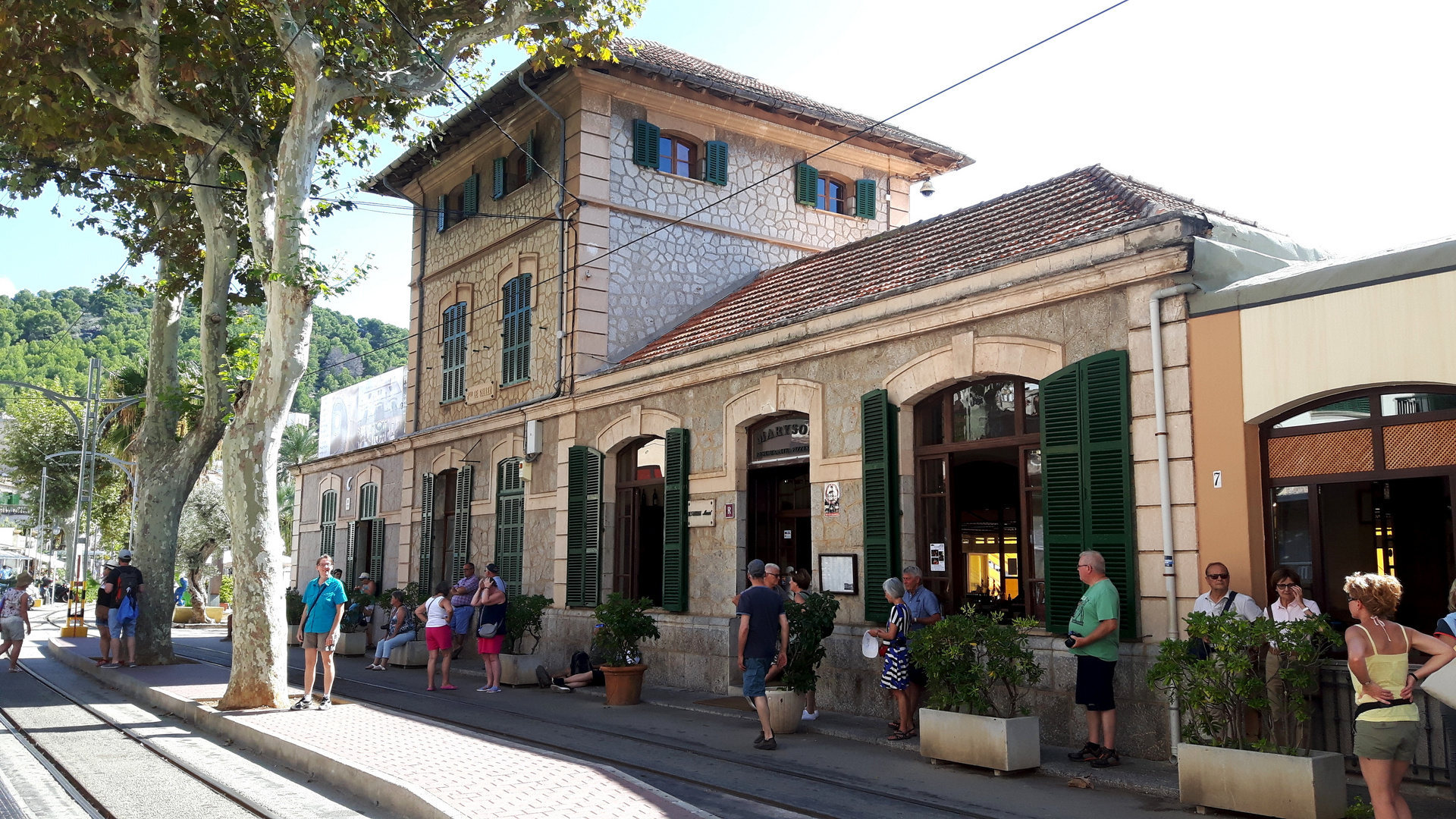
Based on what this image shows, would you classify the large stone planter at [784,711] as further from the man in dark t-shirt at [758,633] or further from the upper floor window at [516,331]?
the upper floor window at [516,331]

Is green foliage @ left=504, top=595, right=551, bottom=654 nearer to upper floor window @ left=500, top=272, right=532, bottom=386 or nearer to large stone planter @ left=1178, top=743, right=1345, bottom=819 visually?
upper floor window @ left=500, top=272, right=532, bottom=386

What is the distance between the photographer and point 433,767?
8.19 meters

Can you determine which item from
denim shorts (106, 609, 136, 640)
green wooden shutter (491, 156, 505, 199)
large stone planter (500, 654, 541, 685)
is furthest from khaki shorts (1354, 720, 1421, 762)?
green wooden shutter (491, 156, 505, 199)

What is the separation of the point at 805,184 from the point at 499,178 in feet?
19.1

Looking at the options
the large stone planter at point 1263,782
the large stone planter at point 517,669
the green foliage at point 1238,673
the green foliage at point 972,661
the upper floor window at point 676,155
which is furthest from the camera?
the upper floor window at point 676,155

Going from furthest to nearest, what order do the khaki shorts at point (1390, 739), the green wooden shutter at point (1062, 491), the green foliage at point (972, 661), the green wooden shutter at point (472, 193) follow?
the green wooden shutter at point (472, 193), the green wooden shutter at point (1062, 491), the green foliage at point (972, 661), the khaki shorts at point (1390, 739)

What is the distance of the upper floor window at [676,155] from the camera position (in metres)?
19.3

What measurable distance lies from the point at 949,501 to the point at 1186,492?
2.99 m

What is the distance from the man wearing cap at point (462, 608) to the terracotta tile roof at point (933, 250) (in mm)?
4137

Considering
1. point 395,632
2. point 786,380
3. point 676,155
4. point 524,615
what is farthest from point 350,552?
point 786,380

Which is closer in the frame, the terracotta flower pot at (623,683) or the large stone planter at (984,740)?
the large stone planter at (984,740)

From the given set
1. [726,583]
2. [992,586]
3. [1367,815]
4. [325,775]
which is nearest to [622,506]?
[726,583]

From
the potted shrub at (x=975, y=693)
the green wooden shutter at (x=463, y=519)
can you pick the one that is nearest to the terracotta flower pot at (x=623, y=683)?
the potted shrub at (x=975, y=693)

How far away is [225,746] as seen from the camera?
10500mm
